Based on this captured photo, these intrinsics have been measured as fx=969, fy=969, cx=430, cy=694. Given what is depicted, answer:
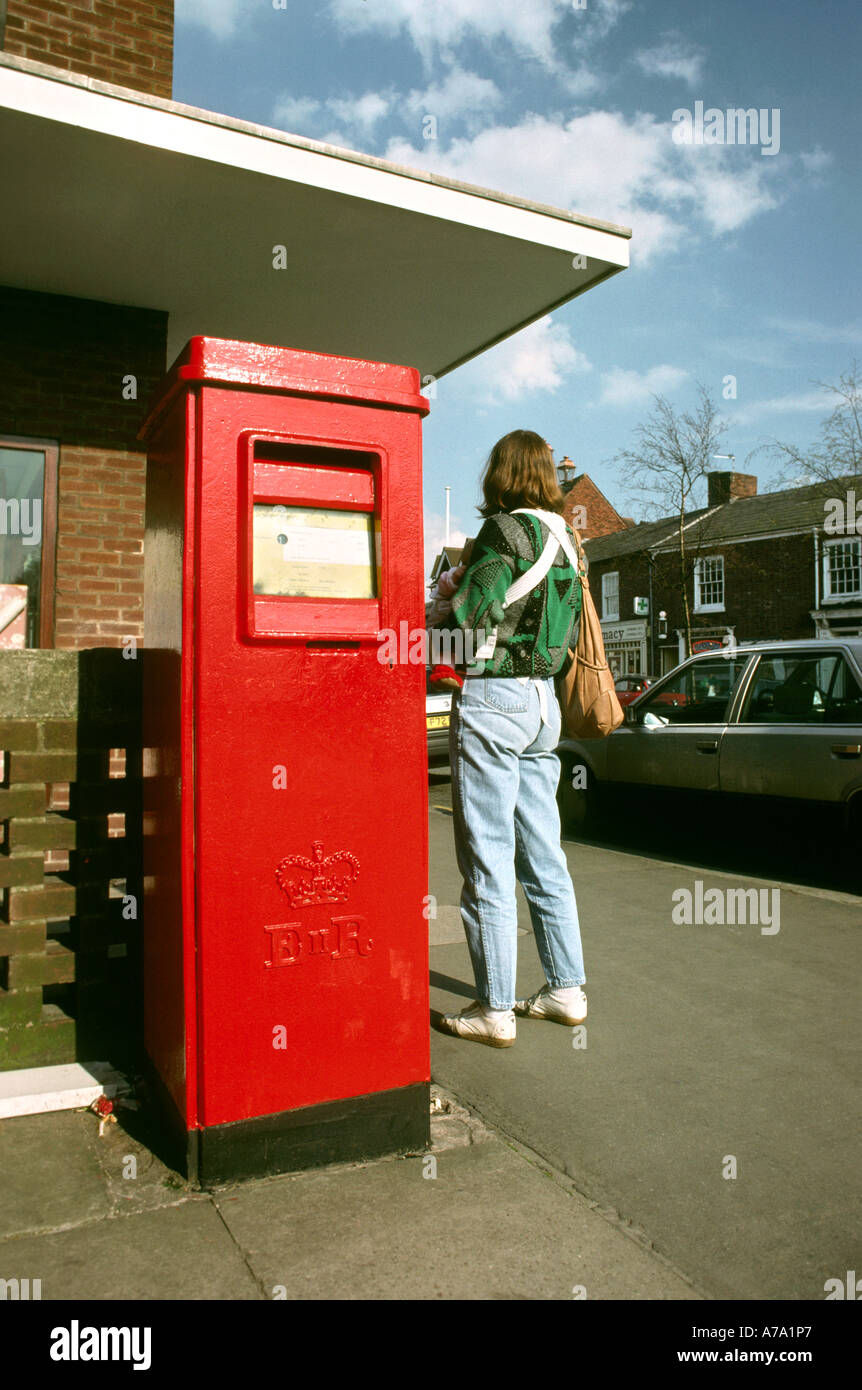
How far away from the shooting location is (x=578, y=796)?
8.31 meters

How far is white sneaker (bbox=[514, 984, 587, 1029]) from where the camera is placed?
354 centimetres

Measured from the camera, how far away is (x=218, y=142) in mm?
4125

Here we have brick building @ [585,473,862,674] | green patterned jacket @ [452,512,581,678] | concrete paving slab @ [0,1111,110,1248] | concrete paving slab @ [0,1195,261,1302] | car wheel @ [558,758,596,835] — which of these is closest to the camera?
concrete paving slab @ [0,1195,261,1302]

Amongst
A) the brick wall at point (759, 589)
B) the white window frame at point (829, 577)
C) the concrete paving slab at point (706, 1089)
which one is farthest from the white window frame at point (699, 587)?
the concrete paving slab at point (706, 1089)

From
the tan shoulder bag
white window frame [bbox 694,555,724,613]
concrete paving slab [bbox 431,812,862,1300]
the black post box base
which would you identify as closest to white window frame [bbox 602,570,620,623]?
white window frame [bbox 694,555,724,613]

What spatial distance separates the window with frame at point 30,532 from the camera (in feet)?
18.4

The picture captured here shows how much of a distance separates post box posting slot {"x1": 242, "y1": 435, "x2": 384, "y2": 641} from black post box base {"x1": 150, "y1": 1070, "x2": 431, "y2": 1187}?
1.20 meters

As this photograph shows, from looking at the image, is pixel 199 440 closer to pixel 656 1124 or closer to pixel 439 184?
pixel 656 1124

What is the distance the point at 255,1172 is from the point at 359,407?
1.94m

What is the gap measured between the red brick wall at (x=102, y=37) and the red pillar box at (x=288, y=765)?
4367 mm

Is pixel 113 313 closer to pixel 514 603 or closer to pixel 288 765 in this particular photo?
pixel 514 603

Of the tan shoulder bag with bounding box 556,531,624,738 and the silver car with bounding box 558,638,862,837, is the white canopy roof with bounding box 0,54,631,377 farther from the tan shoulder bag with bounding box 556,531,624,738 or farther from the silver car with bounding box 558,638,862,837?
the silver car with bounding box 558,638,862,837

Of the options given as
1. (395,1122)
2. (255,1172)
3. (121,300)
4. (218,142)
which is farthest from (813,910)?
(121,300)

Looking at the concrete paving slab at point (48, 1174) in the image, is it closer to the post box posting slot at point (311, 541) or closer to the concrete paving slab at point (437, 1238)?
the concrete paving slab at point (437, 1238)
